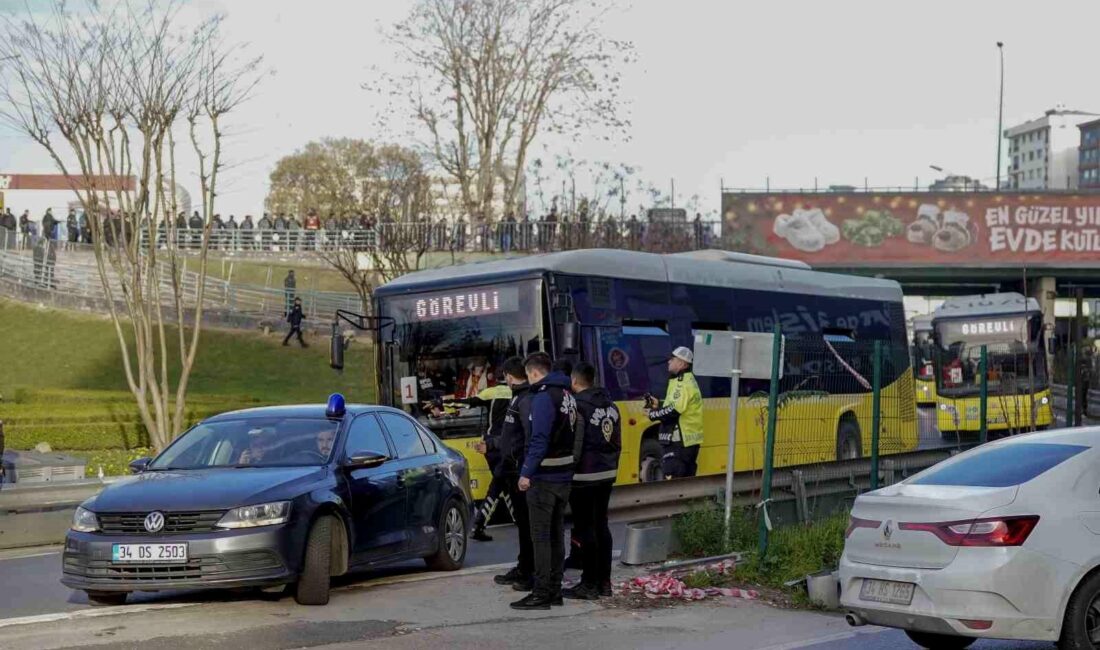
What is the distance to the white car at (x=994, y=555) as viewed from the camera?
8438 mm

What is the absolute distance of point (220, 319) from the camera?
50219 mm

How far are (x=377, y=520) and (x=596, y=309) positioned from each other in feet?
21.1

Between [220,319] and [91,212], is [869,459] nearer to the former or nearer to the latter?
[91,212]

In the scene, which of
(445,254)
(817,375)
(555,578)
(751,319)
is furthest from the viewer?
(445,254)

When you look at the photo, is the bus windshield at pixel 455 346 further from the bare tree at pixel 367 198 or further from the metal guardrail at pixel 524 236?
the metal guardrail at pixel 524 236

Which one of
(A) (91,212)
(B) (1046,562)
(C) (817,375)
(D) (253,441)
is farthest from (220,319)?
(B) (1046,562)

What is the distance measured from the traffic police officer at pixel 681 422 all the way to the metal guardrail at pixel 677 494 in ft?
5.36

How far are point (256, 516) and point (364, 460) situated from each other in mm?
1277

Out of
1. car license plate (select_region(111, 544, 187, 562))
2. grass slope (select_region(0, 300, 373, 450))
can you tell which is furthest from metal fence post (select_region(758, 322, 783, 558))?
grass slope (select_region(0, 300, 373, 450))

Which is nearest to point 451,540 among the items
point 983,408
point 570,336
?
point 570,336

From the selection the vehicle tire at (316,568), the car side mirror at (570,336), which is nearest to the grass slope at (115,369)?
the car side mirror at (570,336)

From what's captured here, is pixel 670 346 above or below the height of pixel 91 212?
below

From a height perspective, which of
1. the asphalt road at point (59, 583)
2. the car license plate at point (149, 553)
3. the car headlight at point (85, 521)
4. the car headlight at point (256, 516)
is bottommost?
the asphalt road at point (59, 583)

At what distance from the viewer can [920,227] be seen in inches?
2552
